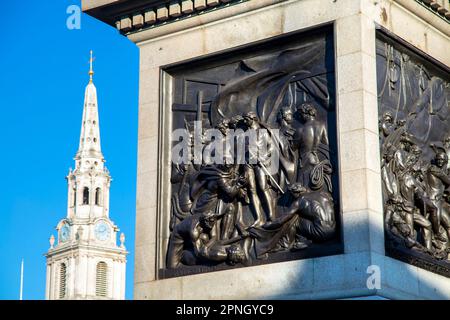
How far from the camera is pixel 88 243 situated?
6206 inches

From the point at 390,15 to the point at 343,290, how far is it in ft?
13.4

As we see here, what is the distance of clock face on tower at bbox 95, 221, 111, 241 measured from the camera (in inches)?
6137

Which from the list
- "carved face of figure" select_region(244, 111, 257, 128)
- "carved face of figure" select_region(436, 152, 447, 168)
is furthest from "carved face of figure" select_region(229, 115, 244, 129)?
"carved face of figure" select_region(436, 152, 447, 168)

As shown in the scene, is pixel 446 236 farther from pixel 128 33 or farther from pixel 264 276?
pixel 128 33

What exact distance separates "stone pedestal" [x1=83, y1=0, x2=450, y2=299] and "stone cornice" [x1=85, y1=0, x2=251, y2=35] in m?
0.05

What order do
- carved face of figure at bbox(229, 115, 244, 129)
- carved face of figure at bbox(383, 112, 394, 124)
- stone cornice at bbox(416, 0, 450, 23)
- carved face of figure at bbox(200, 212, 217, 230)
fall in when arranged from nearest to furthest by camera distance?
carved face of figure at bbox(383, 112, 394, 124) → carved face of figure at bbox(200, 212, 217, 230) → carved face of figure at bbox(229, 115, 244, 129) → stone cornice at bbox(416, 0, 450, 23)

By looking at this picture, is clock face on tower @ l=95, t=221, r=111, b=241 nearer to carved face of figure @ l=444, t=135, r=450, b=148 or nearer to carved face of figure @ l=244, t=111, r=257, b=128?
carved face of figure @ l=444, t=135, r=450, b=148

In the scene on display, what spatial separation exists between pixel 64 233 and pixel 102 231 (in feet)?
18.0

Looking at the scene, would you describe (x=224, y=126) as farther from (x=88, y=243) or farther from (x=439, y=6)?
(x=88, y=243)

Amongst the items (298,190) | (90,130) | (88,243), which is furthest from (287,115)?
(88,243)

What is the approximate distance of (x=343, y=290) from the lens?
17.4 meters
